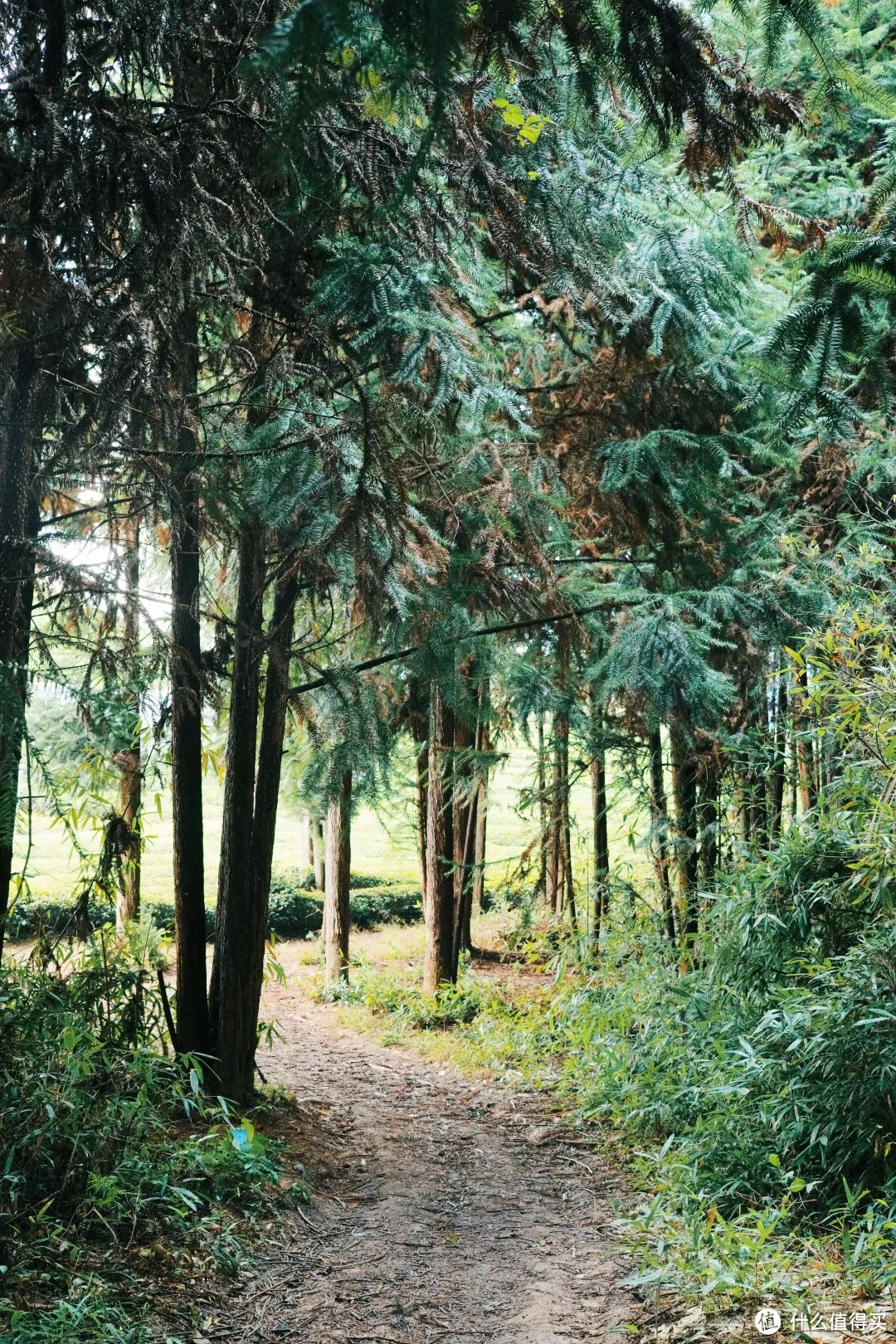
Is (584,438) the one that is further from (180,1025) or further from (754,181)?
(180,1025)

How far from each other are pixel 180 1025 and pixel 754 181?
6559 mm

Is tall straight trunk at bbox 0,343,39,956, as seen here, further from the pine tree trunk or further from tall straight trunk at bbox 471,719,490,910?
tall straight trunk at bbox 471,719,490,910

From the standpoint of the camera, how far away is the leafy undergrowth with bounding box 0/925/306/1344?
3.26m

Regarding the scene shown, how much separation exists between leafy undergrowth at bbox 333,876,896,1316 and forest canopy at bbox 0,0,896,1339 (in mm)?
27

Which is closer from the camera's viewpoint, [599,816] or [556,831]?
[599,816]

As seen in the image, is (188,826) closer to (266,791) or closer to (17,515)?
(266,791)

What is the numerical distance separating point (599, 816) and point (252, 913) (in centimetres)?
386

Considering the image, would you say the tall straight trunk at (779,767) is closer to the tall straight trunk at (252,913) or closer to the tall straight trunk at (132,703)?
the tall straight trunk at (252,913)

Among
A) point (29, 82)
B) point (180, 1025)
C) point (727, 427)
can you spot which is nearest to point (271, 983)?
point (180, 1025)

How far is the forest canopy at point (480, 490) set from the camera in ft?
10.1

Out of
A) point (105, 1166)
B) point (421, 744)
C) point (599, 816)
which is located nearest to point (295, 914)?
point (421, 744)

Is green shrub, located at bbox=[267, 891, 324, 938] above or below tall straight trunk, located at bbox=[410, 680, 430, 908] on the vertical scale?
below

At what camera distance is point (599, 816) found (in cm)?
881

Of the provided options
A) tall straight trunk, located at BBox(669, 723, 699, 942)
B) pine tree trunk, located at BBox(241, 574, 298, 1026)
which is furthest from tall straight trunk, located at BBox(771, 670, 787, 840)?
pine tree trunk, located at BBox(241, 574, 298, 1026)
